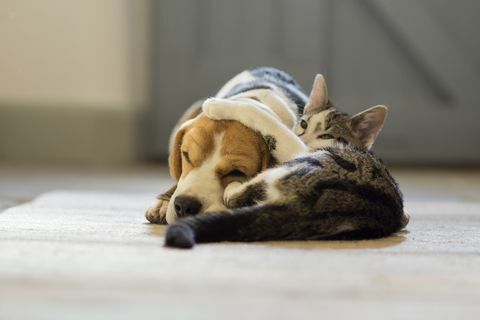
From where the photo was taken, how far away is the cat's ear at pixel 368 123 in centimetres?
258

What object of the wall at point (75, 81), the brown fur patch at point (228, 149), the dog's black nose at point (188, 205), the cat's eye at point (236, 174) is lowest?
the wall at point (75, 81)

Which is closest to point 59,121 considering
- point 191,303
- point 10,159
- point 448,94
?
point 10,159

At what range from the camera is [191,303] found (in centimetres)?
122

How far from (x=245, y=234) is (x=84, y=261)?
39 cm

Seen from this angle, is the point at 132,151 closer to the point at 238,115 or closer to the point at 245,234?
the point at 238,115

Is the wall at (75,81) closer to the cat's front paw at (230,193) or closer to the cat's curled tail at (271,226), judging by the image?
the cat's front paw at (230,193)

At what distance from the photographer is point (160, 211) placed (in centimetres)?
216

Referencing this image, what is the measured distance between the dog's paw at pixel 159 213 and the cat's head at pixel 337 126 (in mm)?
564

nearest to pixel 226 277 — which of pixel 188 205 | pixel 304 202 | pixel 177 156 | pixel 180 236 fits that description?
pixel 180 236

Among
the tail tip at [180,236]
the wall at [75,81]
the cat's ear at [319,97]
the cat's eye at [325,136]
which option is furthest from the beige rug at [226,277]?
the wall at [75,81]

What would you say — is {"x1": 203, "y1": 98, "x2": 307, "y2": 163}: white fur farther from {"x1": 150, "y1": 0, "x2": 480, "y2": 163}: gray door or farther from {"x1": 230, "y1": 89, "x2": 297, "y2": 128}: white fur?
{"x1": 150, "y1": 0, "x2": 480, "y2": 163}: gray door

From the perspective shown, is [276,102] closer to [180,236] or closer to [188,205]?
[188,205]

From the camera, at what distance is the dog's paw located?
2.14m

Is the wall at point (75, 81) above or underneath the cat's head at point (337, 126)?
underneath
